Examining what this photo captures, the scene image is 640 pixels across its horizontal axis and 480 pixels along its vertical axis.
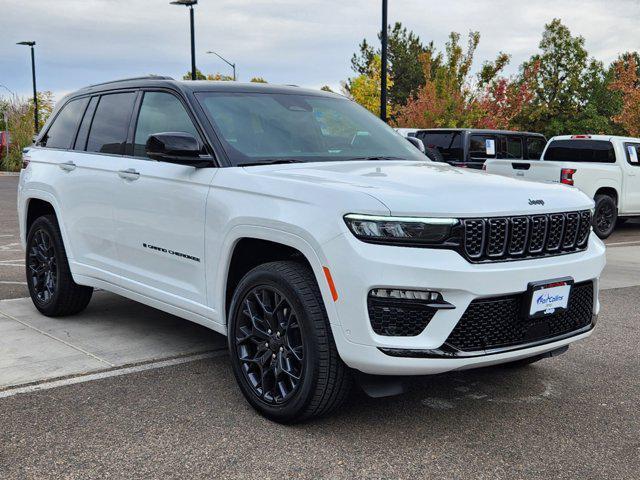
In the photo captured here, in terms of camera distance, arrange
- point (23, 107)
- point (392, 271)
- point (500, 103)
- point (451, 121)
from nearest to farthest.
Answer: point (392, 271)
point (451, 121)
point (500, 103)
point (23, 107)

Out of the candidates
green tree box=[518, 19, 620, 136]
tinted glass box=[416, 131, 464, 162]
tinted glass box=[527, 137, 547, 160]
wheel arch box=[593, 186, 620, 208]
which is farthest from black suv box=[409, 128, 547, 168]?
green tree box=[518, 19, 620, 136]

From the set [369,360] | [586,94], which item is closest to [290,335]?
[369,360]

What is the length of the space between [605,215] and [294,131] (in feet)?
36.5

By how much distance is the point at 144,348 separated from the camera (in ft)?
17.4

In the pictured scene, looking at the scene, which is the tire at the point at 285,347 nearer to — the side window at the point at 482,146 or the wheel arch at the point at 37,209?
the wheel arch at the point at 37,209

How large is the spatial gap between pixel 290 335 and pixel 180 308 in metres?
1.11

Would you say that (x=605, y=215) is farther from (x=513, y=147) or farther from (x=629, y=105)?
(x=629, y=105)

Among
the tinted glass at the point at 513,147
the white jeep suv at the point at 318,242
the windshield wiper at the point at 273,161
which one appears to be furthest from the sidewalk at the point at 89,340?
the tinted glass at the point at 513,147

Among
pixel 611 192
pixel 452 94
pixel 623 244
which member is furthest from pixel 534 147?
pixel 452 94

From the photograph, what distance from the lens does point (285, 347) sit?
382cm

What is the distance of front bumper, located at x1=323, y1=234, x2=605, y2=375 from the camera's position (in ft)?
10.9

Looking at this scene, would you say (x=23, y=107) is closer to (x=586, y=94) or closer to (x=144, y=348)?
(x=586, y=94)

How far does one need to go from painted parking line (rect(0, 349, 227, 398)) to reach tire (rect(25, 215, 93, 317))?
1.45 metres

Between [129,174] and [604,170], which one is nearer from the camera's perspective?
[129,174]
